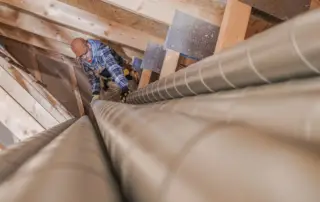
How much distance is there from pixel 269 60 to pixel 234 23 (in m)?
0.99

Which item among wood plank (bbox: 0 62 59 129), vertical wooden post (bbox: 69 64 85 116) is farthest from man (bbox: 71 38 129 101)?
vertical wooden post (bbox: 69 64 85 116)

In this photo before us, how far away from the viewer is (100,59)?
8.64 ft

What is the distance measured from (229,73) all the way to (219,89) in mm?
81

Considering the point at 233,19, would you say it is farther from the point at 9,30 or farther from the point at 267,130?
the point at 9,30

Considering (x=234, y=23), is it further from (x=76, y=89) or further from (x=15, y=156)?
(x=76, y=89)

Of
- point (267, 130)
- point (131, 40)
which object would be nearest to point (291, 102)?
point (267, 130)

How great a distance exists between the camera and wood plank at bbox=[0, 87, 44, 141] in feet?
7.11

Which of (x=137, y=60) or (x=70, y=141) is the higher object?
(x=137, y=60)

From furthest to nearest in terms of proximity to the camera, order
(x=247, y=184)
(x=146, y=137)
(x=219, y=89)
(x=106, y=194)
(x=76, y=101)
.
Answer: (x=76, y=101), (x=219, y=89), (x=146, y=137), (x=106, y=194), (x=247, y=184)

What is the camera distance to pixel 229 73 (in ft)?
2.35

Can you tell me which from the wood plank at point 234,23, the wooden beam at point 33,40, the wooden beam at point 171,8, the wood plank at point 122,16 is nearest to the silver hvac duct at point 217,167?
the wood plank at point 234,23

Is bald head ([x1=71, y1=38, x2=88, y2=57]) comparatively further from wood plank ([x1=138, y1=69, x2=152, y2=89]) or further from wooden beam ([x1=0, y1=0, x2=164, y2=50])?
wood plank ([x1=138, y1=69, x2=152, y2=89])

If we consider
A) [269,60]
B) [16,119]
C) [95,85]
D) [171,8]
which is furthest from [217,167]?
[95,85]

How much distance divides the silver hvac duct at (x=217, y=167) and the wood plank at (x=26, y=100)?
6.58 ft
